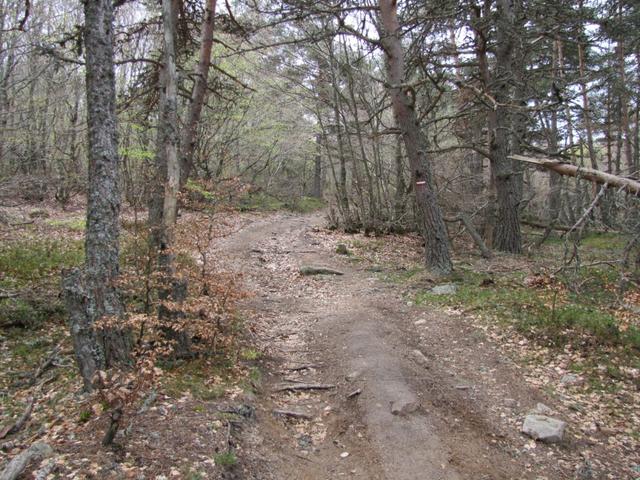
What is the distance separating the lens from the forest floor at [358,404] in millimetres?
4297

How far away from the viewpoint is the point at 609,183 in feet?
20.4

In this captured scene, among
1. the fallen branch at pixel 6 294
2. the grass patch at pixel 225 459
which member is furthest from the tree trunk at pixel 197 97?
the grass patch at pixel 225 459

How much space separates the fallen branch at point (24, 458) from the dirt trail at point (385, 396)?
6.16ft

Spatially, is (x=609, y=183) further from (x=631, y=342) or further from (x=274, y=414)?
(x=274, y=414)

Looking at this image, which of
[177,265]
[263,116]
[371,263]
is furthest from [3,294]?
[263,116]

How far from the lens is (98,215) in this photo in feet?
15.6

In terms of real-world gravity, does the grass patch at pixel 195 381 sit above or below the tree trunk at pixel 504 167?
below

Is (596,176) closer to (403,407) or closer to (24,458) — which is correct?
(403,407)

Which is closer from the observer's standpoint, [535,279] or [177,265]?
[177,265]

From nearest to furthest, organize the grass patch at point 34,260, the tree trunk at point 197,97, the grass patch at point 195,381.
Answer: the grass patch at point 195,381 → the tree trunk at point 197,97 → the grass patch at point 34,260

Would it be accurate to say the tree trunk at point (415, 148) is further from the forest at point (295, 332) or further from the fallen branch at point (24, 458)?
the fallen branch at point (24, 458)

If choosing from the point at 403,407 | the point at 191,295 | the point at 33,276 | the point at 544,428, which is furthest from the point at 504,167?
the point at 33,276

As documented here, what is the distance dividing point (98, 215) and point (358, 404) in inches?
151

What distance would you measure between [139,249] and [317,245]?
9.77 metres
